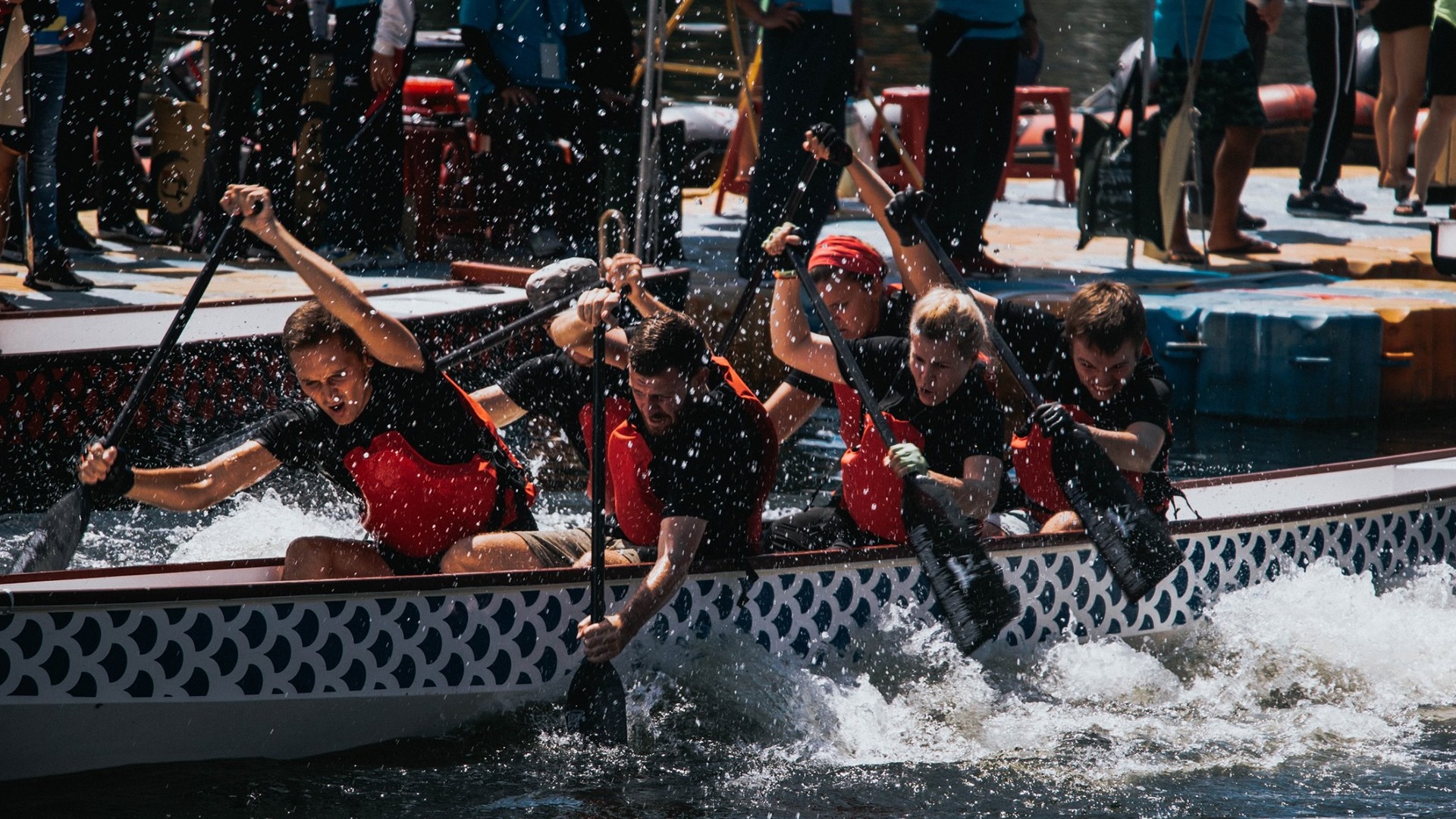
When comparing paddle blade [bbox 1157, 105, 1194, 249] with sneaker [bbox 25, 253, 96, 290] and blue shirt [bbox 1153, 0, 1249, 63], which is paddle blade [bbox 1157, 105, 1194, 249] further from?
sneaker [bbox 25, 253, 96, 290]

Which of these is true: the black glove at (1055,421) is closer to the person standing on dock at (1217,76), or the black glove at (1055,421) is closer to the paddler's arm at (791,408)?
the paddler's arm at (791,408)

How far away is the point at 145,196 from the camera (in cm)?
906

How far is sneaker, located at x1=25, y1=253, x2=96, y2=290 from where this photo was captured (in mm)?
7027

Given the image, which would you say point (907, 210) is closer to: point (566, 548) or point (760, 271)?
point (760, 271)

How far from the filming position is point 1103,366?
452 cm

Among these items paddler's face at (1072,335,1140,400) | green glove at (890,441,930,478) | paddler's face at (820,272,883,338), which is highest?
paddler's face at (820,272,883,338)

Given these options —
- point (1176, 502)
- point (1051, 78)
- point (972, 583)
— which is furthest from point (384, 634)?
point (1051, 78)

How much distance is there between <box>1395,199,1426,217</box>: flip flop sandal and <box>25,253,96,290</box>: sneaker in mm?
7290

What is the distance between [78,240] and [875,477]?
511 cm

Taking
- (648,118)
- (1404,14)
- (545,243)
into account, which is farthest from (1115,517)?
(1404,14)

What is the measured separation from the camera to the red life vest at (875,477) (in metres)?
4.47

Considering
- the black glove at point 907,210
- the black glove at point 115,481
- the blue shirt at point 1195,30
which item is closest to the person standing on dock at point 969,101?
the blue shirt at point 1195,30

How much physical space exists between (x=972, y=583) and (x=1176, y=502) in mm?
1486

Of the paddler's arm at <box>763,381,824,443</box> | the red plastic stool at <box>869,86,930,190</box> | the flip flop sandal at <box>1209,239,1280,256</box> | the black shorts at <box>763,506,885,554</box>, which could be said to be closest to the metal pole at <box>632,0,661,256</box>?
the paddler's arm at <box>763,381,824,443</box>
